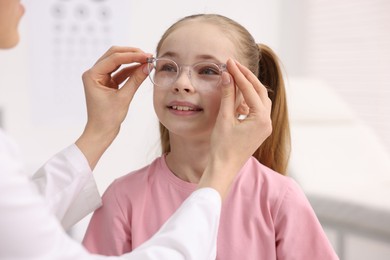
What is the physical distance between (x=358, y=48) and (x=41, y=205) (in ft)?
11.8

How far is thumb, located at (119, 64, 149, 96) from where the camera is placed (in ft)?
4.07

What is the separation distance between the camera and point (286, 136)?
147cm

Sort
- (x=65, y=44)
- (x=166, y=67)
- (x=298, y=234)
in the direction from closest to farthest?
(x=298, y=234) → (x=166, y=67) → (x=65, y=44)

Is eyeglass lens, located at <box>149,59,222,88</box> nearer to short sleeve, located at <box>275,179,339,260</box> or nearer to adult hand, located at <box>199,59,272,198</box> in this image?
adult hand, located at <box>199,59,272,198</box>

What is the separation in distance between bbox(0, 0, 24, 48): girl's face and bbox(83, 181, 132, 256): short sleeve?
0.50 m

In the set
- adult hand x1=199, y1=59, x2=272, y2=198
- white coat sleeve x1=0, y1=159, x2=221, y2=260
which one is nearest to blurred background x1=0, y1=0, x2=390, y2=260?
adult hand x1=199, y1=59, x2=272, y2=198

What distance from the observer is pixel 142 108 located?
3.46 m

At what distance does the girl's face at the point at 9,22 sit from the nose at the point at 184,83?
0.39 m

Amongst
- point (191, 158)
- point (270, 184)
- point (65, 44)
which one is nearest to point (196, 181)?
point (191, 158)

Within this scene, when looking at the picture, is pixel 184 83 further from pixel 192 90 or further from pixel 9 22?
pixel 9 22

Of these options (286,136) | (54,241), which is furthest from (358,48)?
(54,241)

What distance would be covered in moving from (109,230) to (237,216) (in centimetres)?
29

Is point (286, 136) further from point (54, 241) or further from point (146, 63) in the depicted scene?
point (54, 241)

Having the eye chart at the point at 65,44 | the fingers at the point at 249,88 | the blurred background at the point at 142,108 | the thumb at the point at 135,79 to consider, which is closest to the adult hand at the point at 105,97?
the thumb at the point at 135,79
